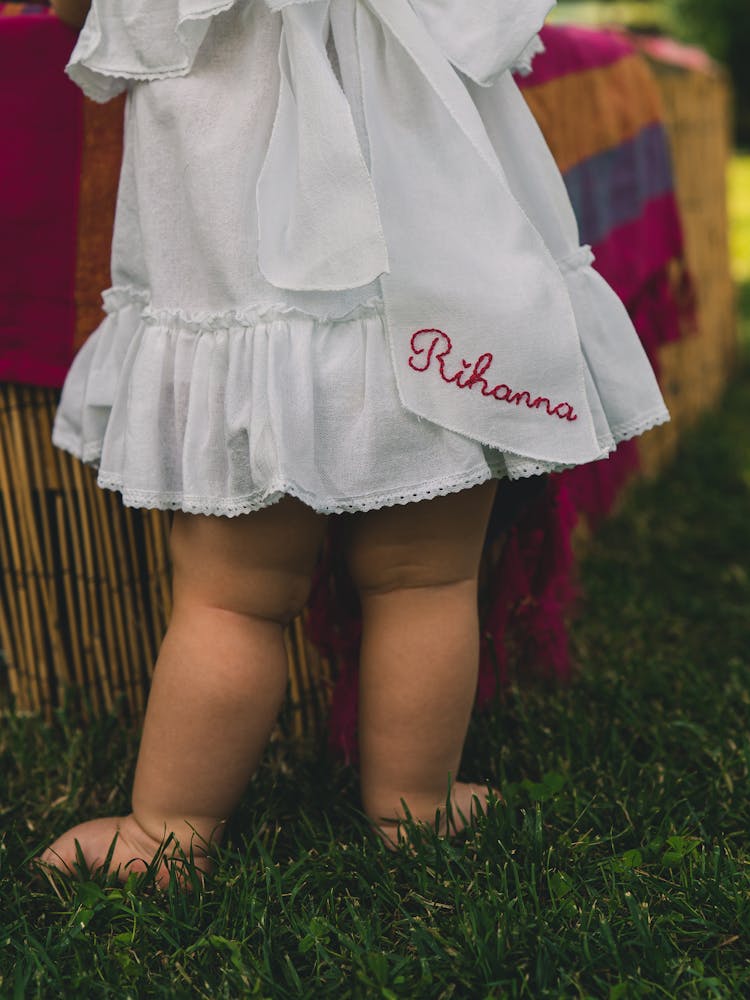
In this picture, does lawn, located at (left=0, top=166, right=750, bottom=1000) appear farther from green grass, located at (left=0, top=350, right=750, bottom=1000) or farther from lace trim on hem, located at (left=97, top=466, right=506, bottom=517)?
lace trim on hem, located at (left=97, top=466, right=506, bottom=517)

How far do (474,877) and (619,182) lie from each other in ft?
4.54

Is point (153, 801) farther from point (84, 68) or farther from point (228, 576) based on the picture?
point (84, 68)

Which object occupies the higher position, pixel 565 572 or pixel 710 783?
pixel 565 572

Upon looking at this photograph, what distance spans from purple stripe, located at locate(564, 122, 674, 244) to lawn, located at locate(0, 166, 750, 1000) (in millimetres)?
738

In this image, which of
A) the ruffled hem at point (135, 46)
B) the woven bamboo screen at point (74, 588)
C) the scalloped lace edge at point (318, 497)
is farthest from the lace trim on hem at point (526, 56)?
the woven bamboo screen at point (74, 588)

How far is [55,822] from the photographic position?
1403 mm

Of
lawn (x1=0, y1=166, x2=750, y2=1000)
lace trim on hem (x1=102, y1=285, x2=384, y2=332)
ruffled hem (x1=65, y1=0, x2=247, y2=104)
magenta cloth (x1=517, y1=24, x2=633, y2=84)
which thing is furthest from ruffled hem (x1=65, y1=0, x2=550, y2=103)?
lawn (x1=0, y1=166, x2=750, y2=1000)

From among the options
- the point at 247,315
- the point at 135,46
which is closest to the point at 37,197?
the point at 135,46

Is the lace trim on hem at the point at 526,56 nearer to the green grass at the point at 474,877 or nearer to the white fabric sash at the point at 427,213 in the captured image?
the white fabric sash at the point at 427,213

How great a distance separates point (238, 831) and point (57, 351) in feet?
2.06

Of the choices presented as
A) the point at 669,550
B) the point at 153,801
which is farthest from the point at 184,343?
the point at 669,550

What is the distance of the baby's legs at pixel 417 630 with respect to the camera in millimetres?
1223

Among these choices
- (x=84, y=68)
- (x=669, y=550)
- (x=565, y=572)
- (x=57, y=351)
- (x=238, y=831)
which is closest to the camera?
(x=84, y=68)

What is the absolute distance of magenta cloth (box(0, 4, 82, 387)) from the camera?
1.43 m
